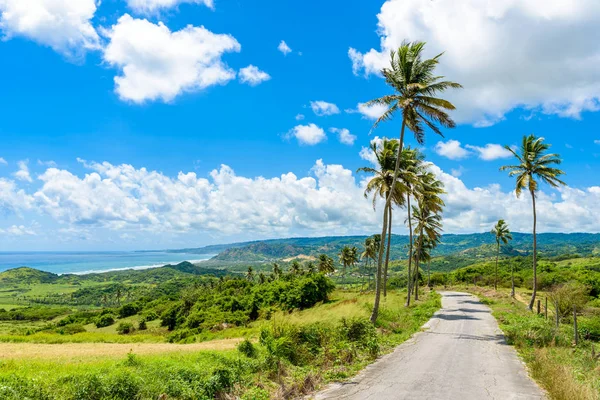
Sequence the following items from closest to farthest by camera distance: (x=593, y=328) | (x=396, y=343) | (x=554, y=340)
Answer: (x=554, y=340), (x=396, y=343), (x=593, y=328)

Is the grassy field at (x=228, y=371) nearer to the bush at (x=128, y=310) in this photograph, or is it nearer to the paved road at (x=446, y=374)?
the paved road at (x=446, y=374)

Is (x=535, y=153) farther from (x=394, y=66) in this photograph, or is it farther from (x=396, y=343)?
(x=396, y=343)

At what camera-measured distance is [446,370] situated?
11305mm

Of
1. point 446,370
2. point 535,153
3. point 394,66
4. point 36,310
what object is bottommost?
point 36,310

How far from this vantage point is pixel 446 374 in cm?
1082

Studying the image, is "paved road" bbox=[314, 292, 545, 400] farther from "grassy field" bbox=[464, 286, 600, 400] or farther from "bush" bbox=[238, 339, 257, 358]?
"bush" bbox=[238, 339, 257, 358]

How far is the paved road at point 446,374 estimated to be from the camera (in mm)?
8938

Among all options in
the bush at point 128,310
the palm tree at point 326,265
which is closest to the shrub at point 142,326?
the bush at point 128,310

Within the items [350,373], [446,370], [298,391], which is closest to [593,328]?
[446,370]

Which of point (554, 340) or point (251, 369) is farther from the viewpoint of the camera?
point (554, 340)

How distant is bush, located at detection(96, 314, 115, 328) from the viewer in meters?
78.6

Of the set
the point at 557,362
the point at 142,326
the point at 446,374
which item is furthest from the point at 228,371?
the point at 142,326

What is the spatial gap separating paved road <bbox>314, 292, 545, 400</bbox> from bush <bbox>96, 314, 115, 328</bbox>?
81680 millimetres

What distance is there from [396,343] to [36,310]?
133 m
